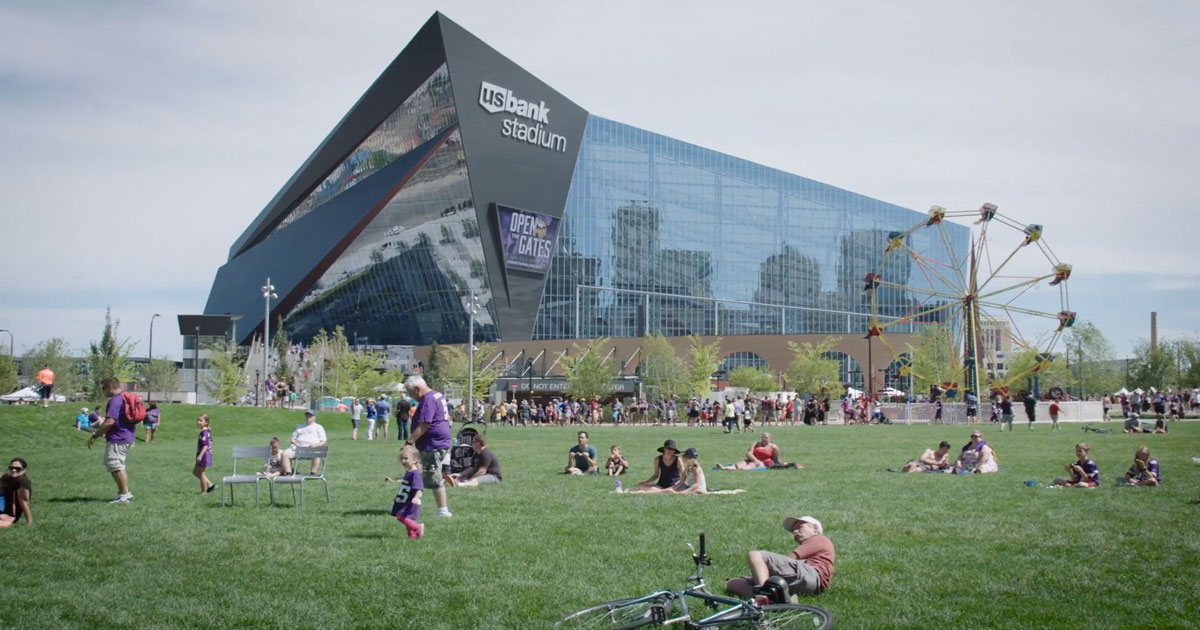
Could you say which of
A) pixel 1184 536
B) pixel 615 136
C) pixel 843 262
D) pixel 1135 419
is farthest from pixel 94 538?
pixel 843 262

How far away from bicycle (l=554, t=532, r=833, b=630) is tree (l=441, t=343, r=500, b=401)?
58.1m

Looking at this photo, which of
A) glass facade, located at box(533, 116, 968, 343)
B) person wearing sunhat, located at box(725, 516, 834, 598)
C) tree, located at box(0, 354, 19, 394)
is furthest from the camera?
glass facade, located at box(533, 116, 968, 343)

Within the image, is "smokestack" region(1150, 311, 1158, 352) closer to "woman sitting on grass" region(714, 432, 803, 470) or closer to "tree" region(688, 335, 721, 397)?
"tree" region(688, 335, 721, 397)

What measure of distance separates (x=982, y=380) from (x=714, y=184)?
147 ft

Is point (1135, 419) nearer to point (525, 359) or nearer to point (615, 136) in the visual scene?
point (525, 359)

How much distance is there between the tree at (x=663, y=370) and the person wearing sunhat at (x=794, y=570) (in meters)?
58.8

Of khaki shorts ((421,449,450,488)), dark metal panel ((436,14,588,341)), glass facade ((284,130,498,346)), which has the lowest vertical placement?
khaki shorts ((421,449,450,488))

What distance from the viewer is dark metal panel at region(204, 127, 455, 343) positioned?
79.6m

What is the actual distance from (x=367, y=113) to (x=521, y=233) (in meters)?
15.9

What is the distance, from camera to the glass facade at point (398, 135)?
7544cm

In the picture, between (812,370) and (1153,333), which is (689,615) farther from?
(1153,333)

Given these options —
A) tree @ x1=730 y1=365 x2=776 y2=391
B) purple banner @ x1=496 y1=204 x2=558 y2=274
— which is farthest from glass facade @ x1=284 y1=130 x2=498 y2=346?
tree @ x1=730 y1=365 x2=776 y2=391

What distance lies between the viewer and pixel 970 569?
900 cm

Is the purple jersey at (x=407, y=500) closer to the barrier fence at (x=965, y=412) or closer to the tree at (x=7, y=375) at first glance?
the barrier fence at (x=965, y=412)
